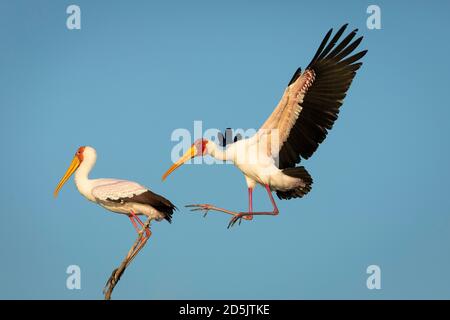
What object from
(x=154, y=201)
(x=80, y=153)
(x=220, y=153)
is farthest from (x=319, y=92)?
(x=80, y=153)

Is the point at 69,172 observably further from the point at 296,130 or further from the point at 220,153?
the point at 296,130

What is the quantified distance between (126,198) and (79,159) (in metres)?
1.73

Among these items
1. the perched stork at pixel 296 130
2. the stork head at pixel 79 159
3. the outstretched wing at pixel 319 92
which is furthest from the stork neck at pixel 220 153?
the stork head at pixel 79 159

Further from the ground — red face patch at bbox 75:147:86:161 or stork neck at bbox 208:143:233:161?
red face patch at bbox 75:147:86:161

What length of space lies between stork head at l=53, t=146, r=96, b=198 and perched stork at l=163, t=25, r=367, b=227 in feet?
6.97

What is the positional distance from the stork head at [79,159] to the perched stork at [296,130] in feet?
6.97

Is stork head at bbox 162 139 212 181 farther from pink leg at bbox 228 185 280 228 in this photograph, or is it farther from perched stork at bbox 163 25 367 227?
pink leg at bbox 228 185 280 228

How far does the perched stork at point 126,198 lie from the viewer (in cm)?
1415

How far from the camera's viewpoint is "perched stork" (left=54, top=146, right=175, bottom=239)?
14.1 m

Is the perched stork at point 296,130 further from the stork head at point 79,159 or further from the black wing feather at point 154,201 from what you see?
the stork head at point 79,159

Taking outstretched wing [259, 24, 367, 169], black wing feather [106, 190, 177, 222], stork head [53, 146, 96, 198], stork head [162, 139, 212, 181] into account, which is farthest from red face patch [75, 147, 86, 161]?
outstretched wing [259, 24, 367, 169]

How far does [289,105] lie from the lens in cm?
1370
